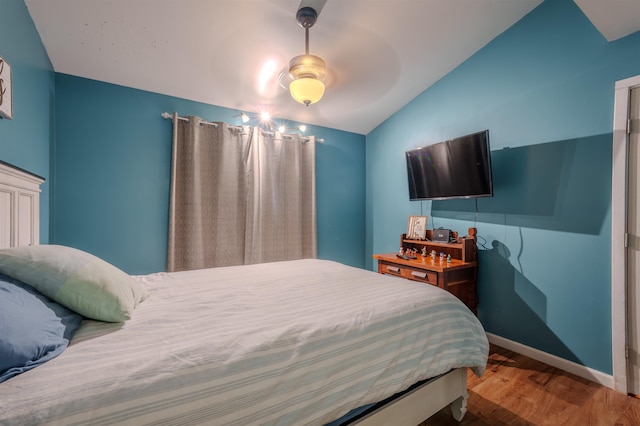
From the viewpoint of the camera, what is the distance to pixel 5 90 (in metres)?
1.36

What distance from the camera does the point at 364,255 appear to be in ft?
13.6

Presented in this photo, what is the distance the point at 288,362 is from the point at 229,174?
2488 mm

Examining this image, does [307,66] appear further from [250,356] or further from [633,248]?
[633,248]

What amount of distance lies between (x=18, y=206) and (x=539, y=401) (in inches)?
133

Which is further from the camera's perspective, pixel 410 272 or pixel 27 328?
pixel 410 272

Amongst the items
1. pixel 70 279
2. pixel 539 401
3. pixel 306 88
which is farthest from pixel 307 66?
pixel 539 401

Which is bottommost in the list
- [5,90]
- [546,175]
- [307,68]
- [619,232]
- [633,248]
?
[633,248]

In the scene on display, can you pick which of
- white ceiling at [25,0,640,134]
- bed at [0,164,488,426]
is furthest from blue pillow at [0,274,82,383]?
white ceiling at [25,0,640,134]

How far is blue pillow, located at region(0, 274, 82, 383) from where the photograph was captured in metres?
0.69

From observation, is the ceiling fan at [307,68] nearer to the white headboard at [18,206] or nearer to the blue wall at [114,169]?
the blue wall at [114,169]

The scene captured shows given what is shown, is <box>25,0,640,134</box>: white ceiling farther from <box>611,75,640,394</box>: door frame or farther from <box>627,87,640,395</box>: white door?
<box>627,87,640,395</box>: white door

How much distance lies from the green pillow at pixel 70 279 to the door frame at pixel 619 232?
2.88 meters

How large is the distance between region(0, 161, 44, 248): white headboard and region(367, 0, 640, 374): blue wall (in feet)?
11.2

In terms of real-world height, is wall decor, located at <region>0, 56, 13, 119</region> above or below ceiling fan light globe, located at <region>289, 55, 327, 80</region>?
below
